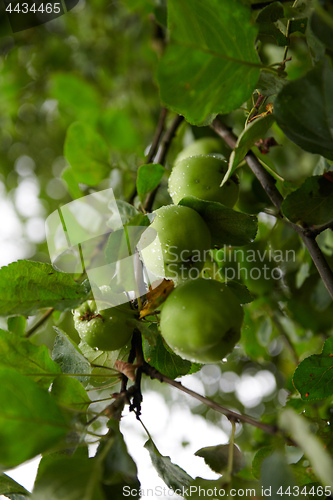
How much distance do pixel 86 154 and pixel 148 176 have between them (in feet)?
1.25

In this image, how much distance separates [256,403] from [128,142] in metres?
1.05

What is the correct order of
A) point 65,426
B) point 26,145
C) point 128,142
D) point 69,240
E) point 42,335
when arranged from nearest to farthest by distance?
point 65,426 → point 69,240 → point 42,335 → point 128,142 → point 26,145

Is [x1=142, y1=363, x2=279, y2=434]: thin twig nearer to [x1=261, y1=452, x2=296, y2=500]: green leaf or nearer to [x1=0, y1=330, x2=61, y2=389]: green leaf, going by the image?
[x1=261, y1=452, x2=296, y2=500]: green leaf

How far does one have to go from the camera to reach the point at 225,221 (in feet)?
1.98

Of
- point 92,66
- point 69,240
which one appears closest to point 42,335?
point 69,240

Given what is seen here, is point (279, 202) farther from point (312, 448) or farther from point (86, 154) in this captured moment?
point (86, 154)

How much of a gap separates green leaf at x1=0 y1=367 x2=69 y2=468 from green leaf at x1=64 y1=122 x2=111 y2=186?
642mm

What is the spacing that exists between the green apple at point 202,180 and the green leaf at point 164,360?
0.22m

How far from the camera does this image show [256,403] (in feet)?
5.05

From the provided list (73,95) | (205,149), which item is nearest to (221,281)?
(205,149)

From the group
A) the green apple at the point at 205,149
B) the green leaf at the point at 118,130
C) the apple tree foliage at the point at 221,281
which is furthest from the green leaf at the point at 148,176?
the green leaf at the point at 118,130

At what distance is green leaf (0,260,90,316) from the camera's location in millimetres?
558

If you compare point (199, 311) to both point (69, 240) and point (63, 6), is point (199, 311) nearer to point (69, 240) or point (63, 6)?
point (69, 240)

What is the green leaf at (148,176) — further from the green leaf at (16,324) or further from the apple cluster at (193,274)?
the green leaf at (16,324)
